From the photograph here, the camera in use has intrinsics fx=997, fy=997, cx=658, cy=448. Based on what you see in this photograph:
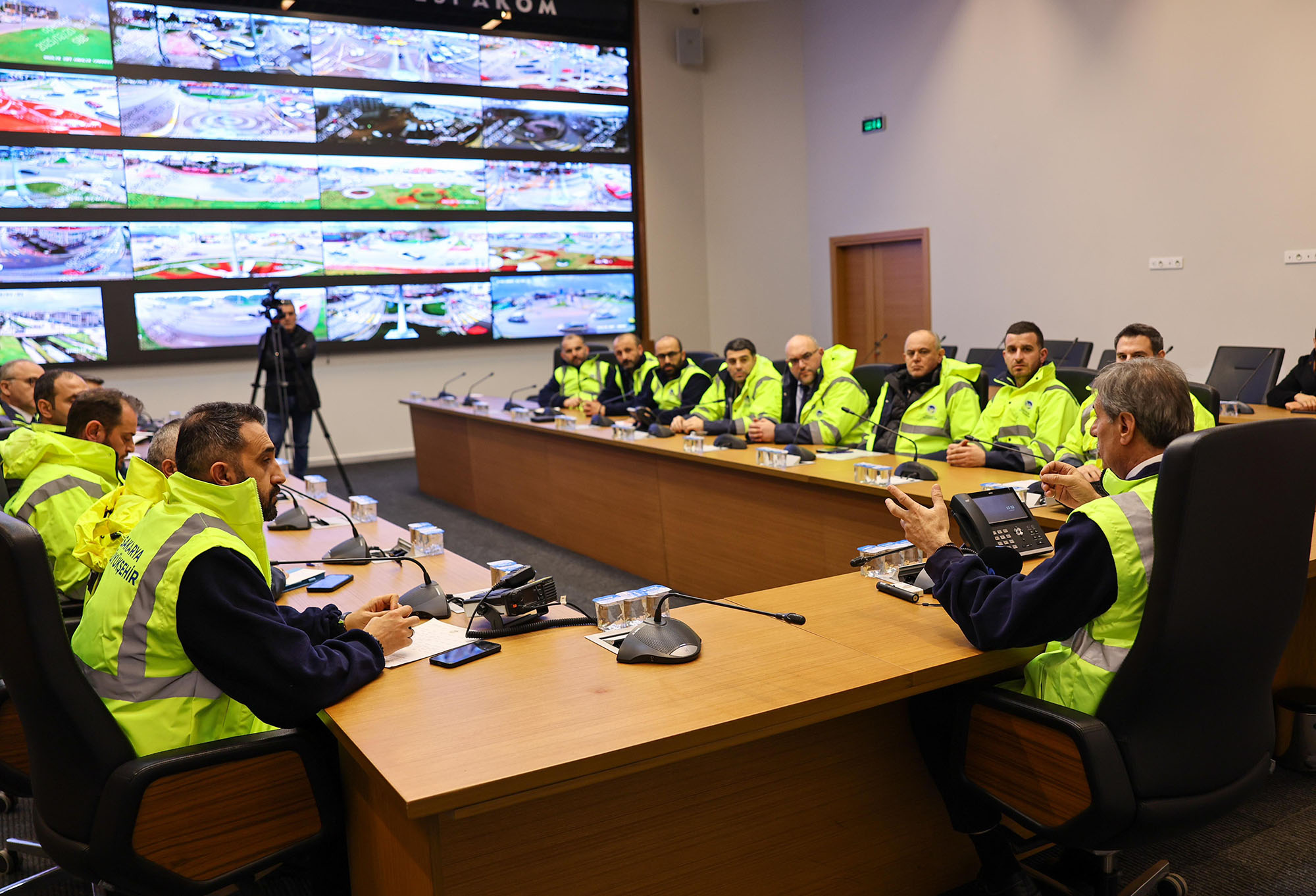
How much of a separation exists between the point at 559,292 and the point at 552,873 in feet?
26.9

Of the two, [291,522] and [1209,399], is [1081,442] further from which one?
[291,522]

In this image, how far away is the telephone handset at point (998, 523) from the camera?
2.18 m

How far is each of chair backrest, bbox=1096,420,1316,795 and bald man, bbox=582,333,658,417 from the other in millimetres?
5063

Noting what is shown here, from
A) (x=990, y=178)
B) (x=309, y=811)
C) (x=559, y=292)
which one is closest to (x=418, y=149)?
(x=559, y=292)

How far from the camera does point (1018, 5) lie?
25.0 feet

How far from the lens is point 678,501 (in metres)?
4.47

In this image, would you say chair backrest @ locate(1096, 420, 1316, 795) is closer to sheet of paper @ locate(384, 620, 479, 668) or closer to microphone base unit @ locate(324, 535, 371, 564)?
sheet of paper @ locate(384, 620, 479, 668)

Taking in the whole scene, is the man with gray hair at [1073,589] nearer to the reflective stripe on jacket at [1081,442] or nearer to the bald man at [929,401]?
the reflective stripe on jacket at [1081,442]

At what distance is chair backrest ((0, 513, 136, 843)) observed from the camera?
148cm

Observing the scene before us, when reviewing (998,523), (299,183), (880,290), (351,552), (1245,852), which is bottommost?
(1245,852)

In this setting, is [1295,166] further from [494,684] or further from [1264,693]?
[494,684]

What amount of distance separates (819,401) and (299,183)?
17.6ft

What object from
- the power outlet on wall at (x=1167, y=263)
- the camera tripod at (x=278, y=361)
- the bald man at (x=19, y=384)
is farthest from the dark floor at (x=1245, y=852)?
the power outlet on wall at (x=1167, y=263)

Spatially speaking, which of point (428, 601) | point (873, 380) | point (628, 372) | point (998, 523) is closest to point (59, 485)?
point (428, 601)
